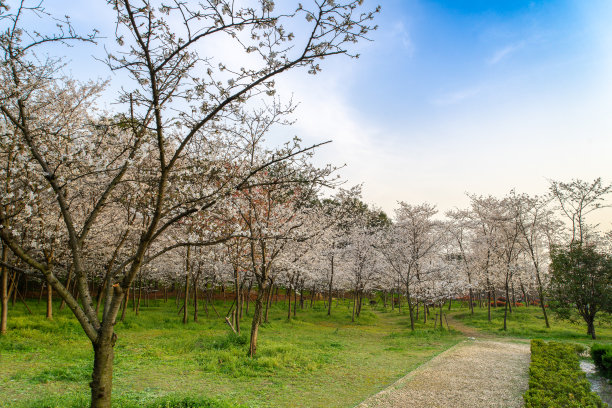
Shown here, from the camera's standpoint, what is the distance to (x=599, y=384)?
9.99m

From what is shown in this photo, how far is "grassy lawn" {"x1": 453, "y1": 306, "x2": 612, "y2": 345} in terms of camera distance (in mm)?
19797

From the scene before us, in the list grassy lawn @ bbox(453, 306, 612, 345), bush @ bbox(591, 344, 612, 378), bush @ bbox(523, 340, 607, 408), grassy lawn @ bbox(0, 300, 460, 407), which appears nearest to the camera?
bush @ bbox(523, 340, 607, 408)

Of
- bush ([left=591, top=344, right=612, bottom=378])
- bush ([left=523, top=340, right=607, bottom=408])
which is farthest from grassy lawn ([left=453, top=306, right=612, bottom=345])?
bush ([left=523, top=340, right=607, bottom=408])

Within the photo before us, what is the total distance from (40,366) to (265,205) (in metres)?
8.62

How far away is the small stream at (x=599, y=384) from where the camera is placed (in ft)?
29.5

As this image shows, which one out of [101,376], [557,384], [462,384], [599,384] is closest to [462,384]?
[462,384]

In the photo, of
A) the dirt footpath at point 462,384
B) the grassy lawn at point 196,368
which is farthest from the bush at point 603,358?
the grassy lawn at point 196,368

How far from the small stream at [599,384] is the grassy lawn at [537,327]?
7.41m

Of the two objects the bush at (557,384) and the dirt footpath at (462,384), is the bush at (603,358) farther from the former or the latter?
the dirt footpath at (462,384)

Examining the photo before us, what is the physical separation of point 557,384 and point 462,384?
219 cm

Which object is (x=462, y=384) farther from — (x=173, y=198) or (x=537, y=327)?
(x=537, y=327)

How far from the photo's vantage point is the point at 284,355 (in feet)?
37.9

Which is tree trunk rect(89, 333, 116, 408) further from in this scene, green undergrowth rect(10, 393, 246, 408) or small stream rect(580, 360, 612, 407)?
small stream rect(580, 360, 612, 407)

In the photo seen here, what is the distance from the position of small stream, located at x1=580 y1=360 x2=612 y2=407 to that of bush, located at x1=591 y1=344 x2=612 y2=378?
0.71 feet
